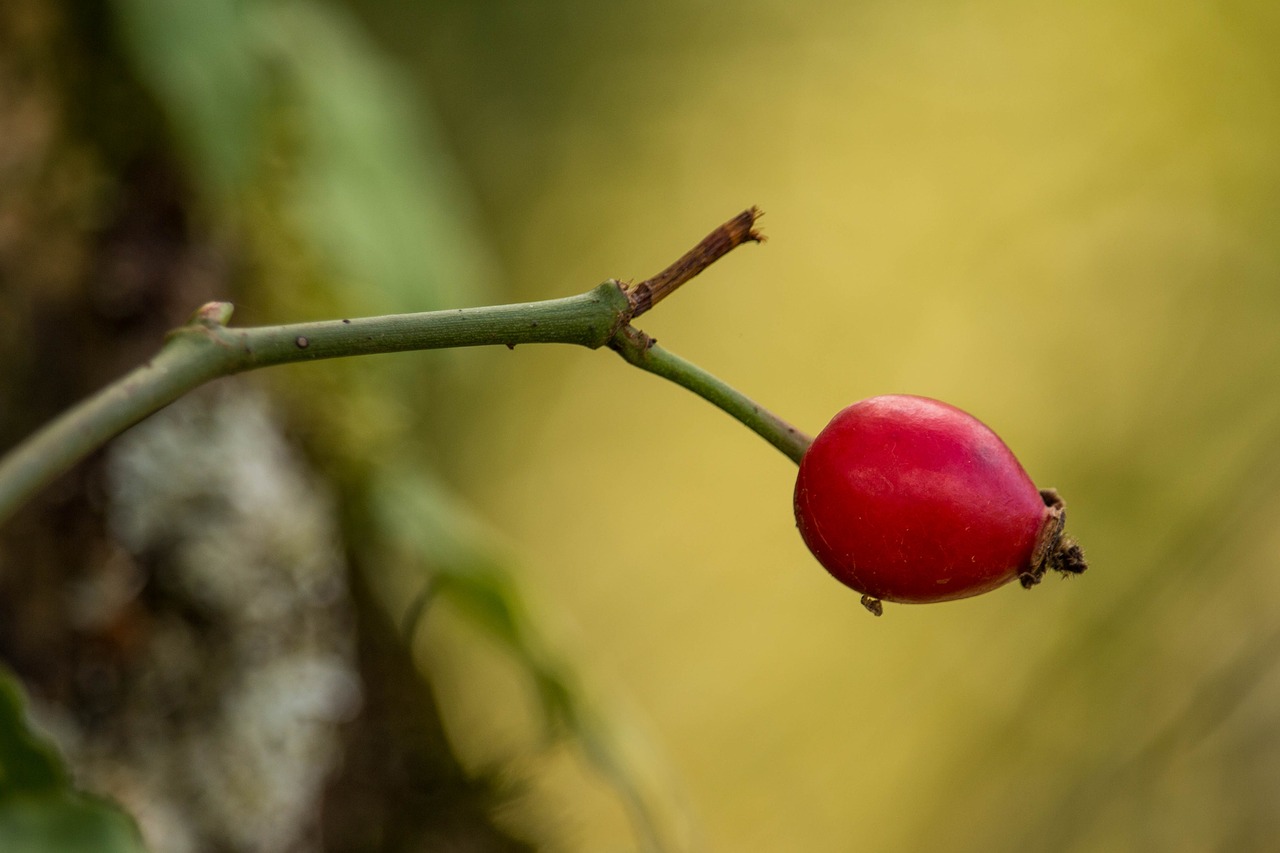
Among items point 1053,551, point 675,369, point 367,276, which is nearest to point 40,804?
point 675,369

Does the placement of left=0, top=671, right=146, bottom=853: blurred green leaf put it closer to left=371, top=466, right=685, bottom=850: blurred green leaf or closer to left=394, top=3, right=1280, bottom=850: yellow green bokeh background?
left=371, top=466, right=685, bottom=850: blurred green leaf

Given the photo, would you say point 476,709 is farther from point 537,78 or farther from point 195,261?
point 537,78

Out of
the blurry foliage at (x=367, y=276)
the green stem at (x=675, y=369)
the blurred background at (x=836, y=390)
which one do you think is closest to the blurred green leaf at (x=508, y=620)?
the blurry foliage at (x=367, y=276)

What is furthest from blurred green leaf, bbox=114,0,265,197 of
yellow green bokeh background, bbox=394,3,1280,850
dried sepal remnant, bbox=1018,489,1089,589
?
yellow green bokeh background, bbox=394,3,1280,850

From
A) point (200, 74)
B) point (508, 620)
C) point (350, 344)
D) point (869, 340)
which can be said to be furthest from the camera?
point (869, 340)

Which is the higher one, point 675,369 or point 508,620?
point 508,620

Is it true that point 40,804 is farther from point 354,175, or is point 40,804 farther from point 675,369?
point 354,175
